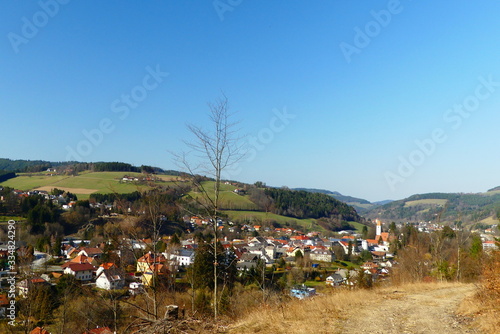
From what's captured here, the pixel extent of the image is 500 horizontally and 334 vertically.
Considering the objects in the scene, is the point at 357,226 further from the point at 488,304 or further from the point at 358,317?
the point at 358,317

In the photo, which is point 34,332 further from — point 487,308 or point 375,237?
point 375,237

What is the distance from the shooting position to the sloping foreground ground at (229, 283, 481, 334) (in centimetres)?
588

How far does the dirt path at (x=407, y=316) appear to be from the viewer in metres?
5.89

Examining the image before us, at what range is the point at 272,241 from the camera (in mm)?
65938

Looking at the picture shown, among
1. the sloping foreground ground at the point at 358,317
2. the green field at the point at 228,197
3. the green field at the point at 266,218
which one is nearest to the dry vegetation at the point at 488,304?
the sloping foreground ground at the point at 358,317

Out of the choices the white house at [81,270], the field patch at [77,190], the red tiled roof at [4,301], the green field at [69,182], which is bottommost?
the white house at [81,270]

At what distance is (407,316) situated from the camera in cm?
689

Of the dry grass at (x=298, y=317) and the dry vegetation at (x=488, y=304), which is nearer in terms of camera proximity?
the dry vegetation at (x=488, y=304)

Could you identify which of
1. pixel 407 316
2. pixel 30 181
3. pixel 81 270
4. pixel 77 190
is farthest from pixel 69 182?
pixel 407 316

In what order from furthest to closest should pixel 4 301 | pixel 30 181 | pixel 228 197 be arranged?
pixel 30 181 → pixel 4 301 → pixel 228 197

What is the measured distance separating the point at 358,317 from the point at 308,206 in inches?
4209

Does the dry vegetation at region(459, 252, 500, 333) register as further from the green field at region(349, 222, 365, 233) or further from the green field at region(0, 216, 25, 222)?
the green field at region(349, 222, 365, 233)

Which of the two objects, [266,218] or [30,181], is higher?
[30,181]

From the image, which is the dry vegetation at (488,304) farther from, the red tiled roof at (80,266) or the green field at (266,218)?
the green field at (266,218)
